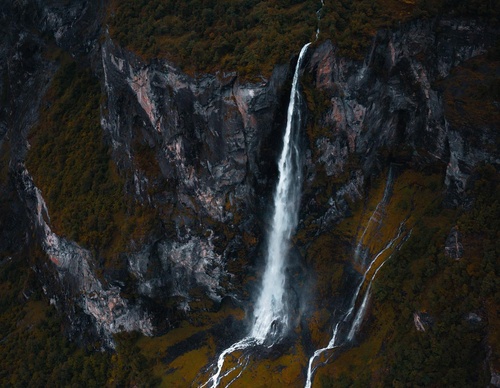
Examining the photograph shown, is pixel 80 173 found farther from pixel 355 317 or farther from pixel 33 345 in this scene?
pixel 355 317

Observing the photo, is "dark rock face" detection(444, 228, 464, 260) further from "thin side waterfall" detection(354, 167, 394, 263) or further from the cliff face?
"thin side waterfall" detection(354, 167, 394, 263)

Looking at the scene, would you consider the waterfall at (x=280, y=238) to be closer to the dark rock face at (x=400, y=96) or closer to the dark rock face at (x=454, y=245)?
the dark rock face at (x=400, y=96)

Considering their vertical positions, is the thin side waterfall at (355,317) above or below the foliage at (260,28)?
below

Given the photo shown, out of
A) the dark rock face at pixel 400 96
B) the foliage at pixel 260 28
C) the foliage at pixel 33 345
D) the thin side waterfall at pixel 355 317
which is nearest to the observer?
the dark rock face at pixel 400 96

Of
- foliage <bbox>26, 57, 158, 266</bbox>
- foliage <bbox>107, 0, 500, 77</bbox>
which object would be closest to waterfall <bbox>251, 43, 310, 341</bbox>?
foliage <bbox>107, 0, 500, 77</bbox>

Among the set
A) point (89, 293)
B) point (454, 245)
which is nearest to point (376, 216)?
point (454, 245)

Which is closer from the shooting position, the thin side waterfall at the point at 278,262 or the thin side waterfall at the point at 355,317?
the thin side waterfall at the point at 355,317

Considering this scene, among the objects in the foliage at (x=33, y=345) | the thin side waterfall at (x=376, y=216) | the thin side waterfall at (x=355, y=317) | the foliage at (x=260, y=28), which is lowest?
the thin side waterfall at (x=355, y=317)

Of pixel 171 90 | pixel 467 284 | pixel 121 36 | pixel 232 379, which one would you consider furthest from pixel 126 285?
pixel 467 284

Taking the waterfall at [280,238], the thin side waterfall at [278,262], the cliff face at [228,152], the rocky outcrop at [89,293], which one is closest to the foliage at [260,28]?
the cliff face at [228,152]
